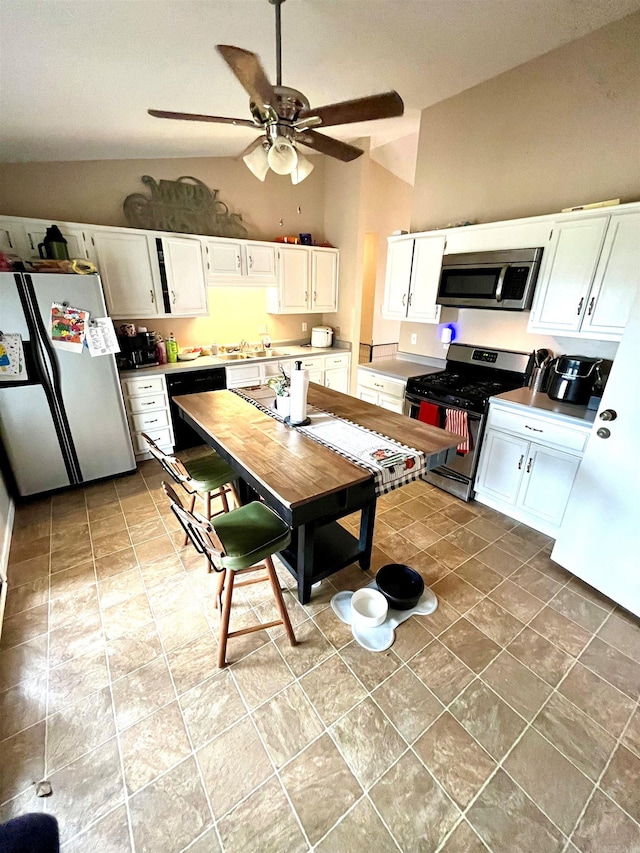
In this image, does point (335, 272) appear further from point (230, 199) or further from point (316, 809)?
point (316, 809)

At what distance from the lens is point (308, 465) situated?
1.56 metres

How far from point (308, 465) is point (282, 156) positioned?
4.56 ft

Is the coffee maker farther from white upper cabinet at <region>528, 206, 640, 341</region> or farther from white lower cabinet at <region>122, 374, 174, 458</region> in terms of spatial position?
white upper cabinet at <region>528, 206, 640, 341</region>

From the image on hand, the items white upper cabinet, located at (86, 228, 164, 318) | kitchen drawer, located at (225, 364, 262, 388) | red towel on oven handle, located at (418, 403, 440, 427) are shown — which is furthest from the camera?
kitchen drawer, located at (225, 364, 262, 388)

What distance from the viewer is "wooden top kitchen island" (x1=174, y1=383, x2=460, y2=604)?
1.40m

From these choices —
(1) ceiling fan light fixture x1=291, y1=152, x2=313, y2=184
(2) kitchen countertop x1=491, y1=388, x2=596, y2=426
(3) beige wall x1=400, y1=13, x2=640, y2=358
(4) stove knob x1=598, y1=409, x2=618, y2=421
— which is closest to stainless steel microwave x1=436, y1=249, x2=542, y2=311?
(3) beige wall x1=400, y1=13, x2=640, y2=358

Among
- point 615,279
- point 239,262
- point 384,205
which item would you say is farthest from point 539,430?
point 384,205

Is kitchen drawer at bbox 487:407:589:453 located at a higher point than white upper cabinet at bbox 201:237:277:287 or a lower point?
lower

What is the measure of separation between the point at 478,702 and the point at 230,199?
461 cm

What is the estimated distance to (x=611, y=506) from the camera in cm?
187

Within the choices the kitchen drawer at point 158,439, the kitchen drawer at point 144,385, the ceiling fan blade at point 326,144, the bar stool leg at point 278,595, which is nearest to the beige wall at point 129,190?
the kitchen drawer at point 144,385

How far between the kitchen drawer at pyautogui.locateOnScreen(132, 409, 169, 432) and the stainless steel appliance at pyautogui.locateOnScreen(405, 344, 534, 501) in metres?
2.30

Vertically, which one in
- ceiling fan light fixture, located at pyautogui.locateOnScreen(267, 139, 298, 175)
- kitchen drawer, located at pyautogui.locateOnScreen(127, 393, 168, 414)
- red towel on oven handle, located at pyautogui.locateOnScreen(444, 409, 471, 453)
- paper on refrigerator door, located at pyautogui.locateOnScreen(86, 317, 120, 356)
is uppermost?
ceiling fan light fixture, located at pyautogui.locateOnScreen(267, 139, 298, 175)

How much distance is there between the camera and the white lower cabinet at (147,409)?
3.20 meters
